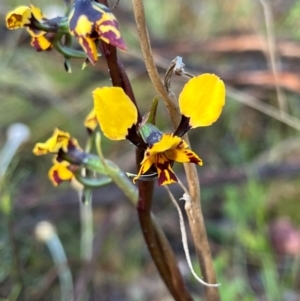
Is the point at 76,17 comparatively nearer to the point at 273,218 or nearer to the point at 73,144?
the point at 73,144

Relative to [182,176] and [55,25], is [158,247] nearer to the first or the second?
[55,25]

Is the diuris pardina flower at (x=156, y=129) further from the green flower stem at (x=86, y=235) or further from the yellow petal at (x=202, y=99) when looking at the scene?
the green flower stem at (x=86, y=235)

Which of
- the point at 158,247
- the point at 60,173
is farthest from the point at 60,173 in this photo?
the point at 158,247

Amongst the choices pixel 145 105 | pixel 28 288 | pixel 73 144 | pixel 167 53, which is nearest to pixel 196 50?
pixel 167 53

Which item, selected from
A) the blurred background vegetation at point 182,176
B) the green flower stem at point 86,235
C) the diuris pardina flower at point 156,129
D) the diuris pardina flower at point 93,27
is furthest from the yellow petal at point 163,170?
the green flower stem at point 86,235

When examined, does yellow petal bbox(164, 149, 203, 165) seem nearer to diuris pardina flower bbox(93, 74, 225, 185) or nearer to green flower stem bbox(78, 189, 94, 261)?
diuris pardina flower bbox(93, 74, 225, 185)

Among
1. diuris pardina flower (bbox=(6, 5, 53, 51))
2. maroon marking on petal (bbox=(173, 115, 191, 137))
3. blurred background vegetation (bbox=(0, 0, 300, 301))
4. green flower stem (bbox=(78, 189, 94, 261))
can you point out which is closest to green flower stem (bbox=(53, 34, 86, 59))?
diuris pardina flower (bbox=(6, 5, 53, 51))

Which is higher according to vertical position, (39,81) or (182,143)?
(182,143)
